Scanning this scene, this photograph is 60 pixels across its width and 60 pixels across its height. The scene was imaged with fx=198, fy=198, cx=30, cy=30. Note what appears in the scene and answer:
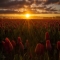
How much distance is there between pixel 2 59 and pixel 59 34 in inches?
51.3

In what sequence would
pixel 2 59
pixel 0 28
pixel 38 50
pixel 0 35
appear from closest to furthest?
pixel 38 50, pixel 2 59, pixel 0 35, pixel 0 28

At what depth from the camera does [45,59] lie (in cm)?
160

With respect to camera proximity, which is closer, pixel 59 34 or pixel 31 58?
pixel 31 58

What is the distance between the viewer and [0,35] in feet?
9.29

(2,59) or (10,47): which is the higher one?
(10,47)

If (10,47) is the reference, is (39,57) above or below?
below

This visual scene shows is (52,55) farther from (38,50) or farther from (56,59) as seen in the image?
(38,50)

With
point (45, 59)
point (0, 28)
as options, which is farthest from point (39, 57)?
point (0, 28)

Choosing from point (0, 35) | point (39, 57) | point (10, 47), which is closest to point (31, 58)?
point (39, 57)

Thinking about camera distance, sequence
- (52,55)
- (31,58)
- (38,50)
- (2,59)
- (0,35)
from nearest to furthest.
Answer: (38,50)
(31,58)
(2,59)
(52,55)
(0,35)

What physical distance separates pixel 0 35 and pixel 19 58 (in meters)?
1.33

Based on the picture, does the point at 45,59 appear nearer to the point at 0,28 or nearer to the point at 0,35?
the point at 0,35

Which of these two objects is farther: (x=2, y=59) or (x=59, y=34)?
(x=59, y=34)

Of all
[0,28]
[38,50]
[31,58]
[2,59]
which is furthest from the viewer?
[0,28]
